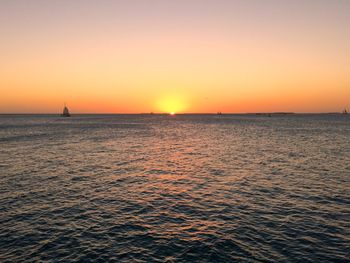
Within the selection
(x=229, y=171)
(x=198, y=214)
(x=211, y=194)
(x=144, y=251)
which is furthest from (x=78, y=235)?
(x=229, y=171)

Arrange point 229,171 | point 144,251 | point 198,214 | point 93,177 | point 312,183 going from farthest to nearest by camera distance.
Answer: point 229,171, point 93,177, point 312,183, point 198,214, point 144,251

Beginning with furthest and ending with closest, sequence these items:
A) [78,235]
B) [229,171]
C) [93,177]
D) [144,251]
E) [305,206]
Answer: [229,171] → [93,177] → [305,206] → [78,235] → [144,251]

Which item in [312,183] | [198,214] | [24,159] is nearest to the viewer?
[198,214]

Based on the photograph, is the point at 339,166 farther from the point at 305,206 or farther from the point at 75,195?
the point at 75,195

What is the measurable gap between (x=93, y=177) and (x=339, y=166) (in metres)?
36.6

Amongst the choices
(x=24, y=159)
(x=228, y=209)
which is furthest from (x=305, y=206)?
(x=24, y=159)

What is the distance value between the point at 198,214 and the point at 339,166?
30108 millimetres

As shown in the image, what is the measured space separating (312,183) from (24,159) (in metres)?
46.3

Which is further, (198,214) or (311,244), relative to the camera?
(198,214)

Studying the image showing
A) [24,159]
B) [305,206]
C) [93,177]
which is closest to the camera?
[305,206]

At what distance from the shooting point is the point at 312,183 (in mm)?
33000

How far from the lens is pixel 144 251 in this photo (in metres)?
17.5

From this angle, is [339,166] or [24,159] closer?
[339,166]

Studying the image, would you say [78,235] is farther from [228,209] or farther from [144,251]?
[228,209]
